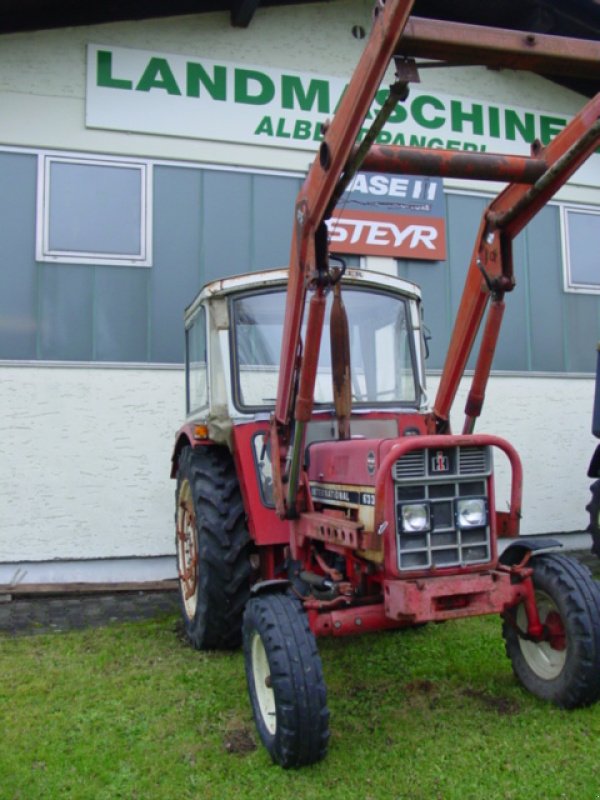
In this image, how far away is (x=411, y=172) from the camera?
3107mm

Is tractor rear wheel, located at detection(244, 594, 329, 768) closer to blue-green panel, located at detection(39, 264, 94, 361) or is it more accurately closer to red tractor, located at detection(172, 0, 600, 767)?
red tractor, located at detection(172, 0, 600, 767)

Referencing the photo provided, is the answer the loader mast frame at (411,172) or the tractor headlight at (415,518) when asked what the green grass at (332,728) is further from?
the loader mast frame at (411,172)

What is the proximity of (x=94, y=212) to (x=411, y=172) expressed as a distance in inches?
185

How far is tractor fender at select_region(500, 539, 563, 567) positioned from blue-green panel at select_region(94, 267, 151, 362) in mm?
4341

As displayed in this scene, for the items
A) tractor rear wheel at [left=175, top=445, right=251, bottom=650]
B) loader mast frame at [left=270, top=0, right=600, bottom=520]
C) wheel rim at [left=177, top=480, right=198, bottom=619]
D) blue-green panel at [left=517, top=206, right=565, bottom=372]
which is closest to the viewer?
loader mast frame at [left=270, top=0, right=600, bottom=520]

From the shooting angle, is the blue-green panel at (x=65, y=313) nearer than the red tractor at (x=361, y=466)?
No

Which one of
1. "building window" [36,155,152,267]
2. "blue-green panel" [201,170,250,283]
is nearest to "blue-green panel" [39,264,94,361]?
"building window" [36,155,152,267]

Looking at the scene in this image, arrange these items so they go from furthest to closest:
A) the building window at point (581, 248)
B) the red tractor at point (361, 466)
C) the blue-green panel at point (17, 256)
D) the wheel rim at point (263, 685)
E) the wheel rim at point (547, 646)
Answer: the building window at point (581, 248) < the blue-green panel at point (17, 256) < the wheel rim at point (547, 646) < the wheel rim at point (263, 685) < the red tractor at point (361, 466)

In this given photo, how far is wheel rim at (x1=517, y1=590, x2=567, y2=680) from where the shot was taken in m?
3.44

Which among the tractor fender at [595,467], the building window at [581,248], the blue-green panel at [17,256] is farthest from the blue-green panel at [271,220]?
the tractor fender at [595,467]

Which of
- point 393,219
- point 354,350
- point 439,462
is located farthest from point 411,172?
point 393,219

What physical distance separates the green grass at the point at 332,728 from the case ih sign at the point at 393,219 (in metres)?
4.54

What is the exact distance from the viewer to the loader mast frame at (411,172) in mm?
2789

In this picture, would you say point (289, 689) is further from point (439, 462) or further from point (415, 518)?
point (439, 462)
